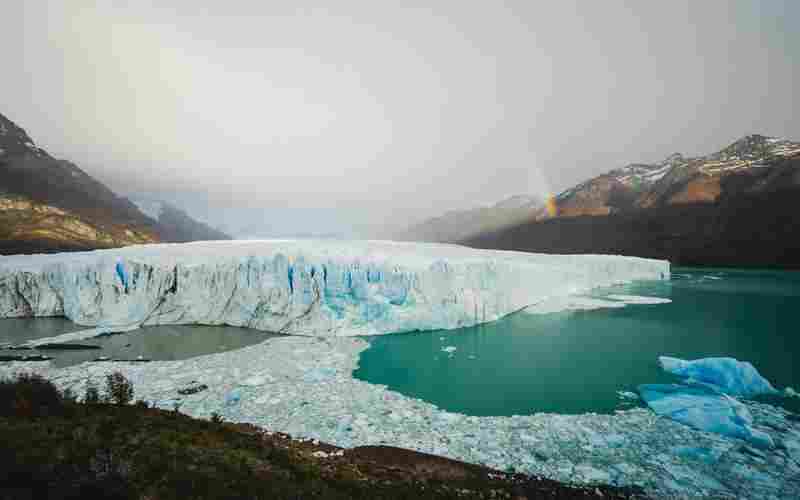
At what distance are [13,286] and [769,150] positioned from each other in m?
146

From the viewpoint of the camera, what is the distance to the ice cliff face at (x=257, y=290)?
14.2m

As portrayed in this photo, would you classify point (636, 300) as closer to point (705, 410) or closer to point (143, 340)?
point (705, 410)

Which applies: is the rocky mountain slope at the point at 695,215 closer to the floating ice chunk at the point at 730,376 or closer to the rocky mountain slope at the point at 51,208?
the floating ice chunk at the point at 730,376

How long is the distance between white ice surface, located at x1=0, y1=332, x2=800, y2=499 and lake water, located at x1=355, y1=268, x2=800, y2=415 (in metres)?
0.79

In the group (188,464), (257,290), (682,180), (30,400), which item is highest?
(682,180)

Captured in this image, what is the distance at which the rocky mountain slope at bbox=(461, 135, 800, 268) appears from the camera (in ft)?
193

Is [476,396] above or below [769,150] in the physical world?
below

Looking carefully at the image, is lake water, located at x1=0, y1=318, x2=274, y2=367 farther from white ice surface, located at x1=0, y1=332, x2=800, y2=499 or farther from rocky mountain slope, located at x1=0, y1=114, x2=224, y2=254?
rocky mountain slope, located at x1=0, y1=114, x2=224, y2=254

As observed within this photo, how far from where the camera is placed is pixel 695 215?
74250 millimetres

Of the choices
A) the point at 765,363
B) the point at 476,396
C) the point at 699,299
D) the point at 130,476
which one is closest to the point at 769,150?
the point at 699,299

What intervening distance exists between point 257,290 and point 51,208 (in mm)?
95505

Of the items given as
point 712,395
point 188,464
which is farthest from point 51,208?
point 712,395

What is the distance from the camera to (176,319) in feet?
48.8

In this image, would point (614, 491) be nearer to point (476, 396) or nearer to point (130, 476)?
point (476, 396)
